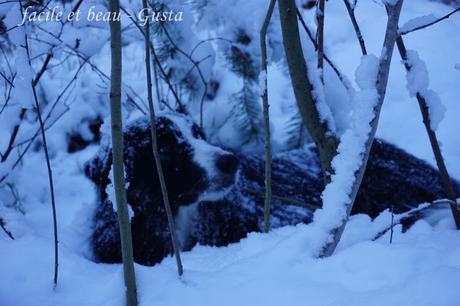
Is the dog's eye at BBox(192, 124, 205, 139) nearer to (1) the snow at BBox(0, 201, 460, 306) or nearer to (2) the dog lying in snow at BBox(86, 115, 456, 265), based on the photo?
(2) the dog lying in snow at BBox(86, 115, 456, 265)

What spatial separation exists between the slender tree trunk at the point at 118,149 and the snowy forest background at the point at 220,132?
8 centimetres

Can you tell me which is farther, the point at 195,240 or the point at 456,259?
the point at 195,240

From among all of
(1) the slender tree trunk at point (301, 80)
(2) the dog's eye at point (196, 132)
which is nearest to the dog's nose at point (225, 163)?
(2) the dog's eye at point (196, 132)

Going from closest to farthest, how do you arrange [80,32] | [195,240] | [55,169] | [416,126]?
[80,32], [195,240], [416,126], [55,169]

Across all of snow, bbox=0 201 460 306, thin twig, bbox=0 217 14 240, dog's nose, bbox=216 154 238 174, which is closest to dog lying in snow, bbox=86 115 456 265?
dog's nose, bbox=216 154 238 174

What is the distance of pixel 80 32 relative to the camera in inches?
94.3

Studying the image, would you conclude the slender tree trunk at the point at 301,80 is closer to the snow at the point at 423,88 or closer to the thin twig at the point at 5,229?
the snow at the point at 423,88

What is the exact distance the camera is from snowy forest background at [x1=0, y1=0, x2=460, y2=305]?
1119 mm

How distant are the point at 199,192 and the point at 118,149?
1671 millimetres

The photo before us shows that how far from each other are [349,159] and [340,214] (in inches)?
6.2

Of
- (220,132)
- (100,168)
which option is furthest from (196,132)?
(100,168)

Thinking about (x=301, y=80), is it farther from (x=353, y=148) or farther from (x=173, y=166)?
(x=173, y=166)

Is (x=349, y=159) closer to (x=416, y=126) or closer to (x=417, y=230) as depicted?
(x=417, y=230)

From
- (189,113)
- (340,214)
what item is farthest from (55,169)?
→ (340,214)
